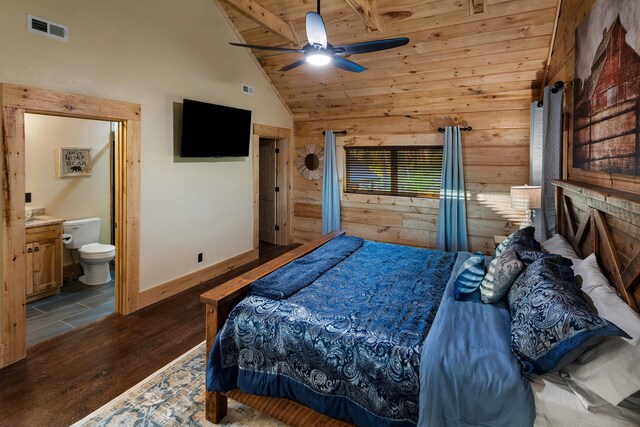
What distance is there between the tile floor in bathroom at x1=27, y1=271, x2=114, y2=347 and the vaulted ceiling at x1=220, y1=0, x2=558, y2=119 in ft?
11.3

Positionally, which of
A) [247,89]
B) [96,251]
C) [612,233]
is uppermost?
[247,89]

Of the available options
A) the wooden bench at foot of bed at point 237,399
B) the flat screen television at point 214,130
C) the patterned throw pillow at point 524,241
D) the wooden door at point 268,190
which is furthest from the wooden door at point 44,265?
the patterned throw pillow at point 524,241

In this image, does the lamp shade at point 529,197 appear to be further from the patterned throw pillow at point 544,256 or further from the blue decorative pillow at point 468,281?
the blue decorative pillow at point 468,281

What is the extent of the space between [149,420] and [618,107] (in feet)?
10.5

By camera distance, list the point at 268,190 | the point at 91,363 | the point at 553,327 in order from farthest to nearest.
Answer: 1. the point at 268,190
2. the point at 91,363
3. the point at 553,327

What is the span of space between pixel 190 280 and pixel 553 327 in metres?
3.93

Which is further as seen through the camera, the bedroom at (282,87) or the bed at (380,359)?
the bedroom at (282,87)

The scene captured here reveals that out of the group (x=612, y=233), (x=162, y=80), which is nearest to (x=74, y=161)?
(x=162, y=80)

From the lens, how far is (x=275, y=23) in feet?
13.8

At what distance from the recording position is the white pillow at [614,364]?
1.25 meters

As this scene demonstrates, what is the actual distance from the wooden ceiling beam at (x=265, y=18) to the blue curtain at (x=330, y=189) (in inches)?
70.6

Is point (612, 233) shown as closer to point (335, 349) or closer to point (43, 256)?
point (335, 349)

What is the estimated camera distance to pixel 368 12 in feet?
12.1

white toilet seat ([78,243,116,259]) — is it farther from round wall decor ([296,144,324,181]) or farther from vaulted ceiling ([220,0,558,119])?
round wall decor ([296,144,324,181])
